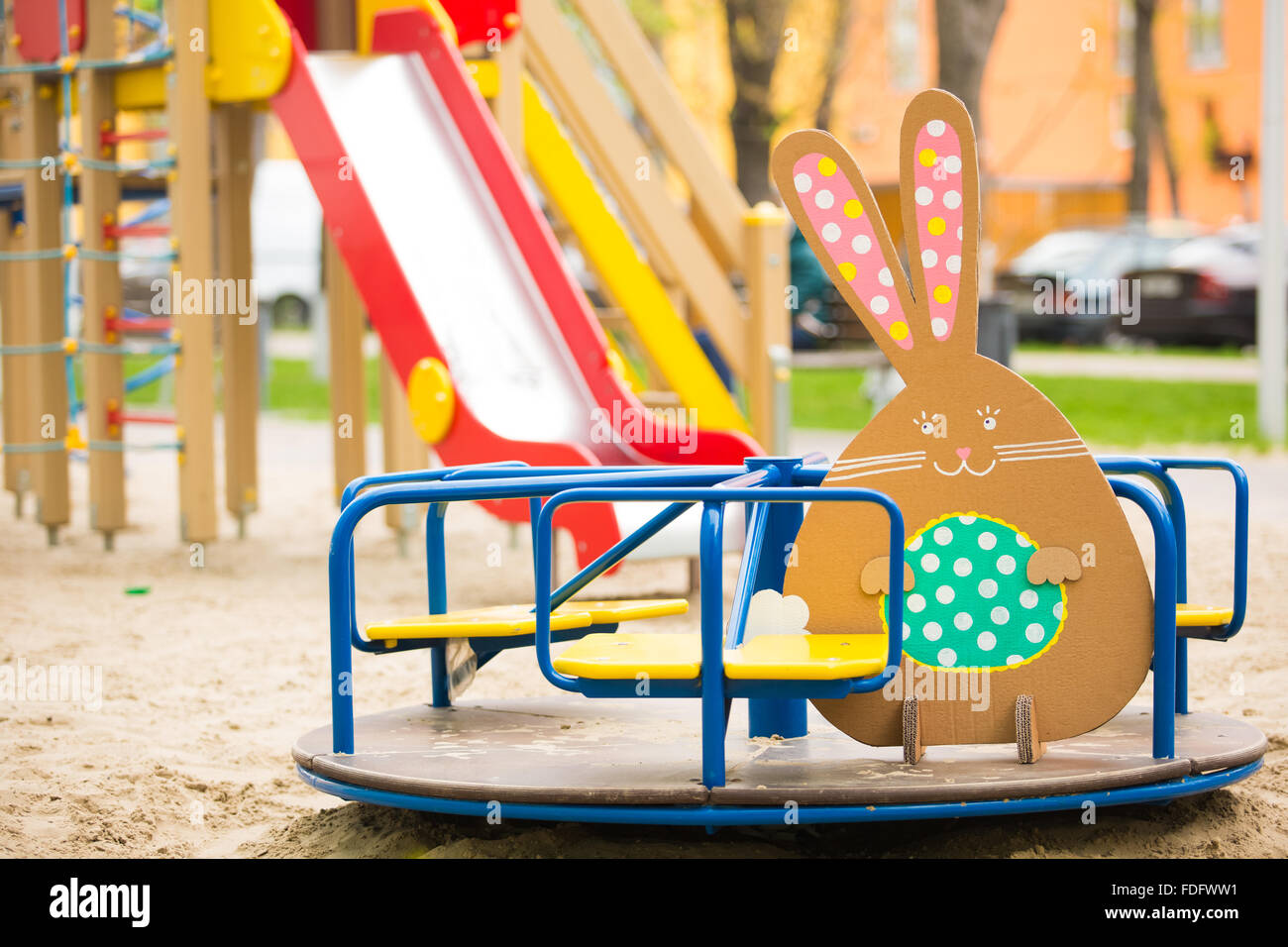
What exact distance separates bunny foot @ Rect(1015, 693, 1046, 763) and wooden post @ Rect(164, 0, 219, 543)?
5.03 metres

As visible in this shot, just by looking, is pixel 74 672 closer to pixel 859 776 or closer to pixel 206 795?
pixel 206 795

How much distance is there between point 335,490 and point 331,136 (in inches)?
91.2

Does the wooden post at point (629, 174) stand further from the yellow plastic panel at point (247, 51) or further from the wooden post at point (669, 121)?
the yellow plastic panel at point (247, 51)

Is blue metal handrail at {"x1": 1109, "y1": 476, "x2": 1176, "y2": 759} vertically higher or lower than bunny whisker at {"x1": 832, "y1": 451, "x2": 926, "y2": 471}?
lower

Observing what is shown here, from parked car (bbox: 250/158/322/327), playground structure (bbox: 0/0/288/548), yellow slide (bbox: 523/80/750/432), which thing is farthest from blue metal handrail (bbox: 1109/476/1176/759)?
parked car (bbox: 250/158/322/327)

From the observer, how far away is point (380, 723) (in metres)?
4.02

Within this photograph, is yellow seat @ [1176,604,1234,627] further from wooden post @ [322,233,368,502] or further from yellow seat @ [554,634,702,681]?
wooden post @ [322,233,368,502]

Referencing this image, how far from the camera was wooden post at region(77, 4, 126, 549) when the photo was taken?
7.85m

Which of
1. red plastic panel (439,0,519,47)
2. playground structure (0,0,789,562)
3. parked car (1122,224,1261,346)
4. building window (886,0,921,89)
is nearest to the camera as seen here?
playground structure (0,0,789,562)

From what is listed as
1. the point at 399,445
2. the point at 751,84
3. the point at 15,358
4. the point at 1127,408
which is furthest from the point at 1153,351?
the point at 15,358

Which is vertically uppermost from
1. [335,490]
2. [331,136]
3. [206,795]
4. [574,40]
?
[574,40]

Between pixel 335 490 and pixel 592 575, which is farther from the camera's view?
pixel 335 490

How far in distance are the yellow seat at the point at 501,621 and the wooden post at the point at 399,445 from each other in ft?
11.8
